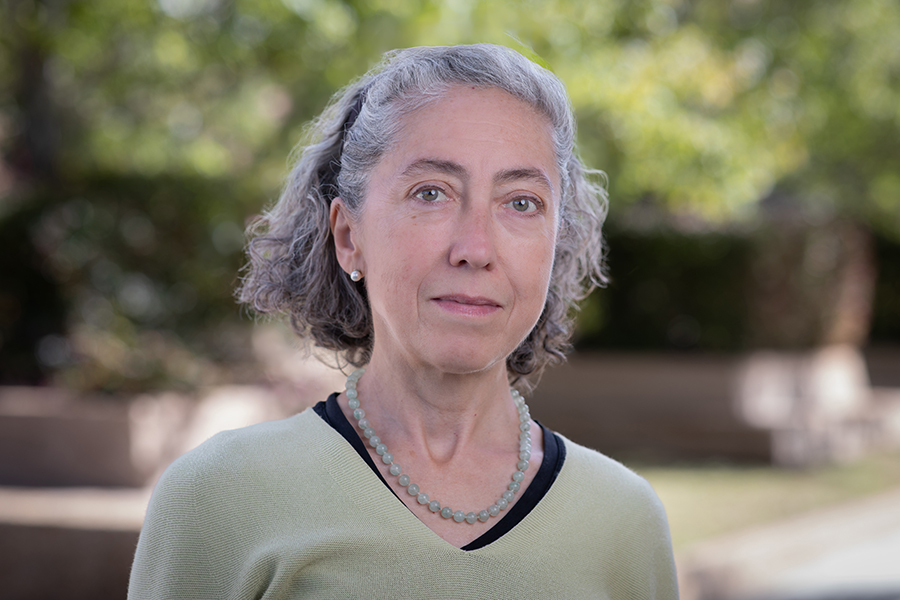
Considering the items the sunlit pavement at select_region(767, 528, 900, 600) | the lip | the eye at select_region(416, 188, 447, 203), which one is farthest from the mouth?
the sunlit pavement at select_region(767, 528, 900, 600)

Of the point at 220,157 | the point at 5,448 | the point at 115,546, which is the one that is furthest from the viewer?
the point at 220,157

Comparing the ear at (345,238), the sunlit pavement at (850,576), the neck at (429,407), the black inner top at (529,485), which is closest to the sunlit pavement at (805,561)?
the sunlit pavement at (850,576)

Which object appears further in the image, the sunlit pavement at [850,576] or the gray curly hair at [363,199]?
the sunlit pavement at [850,576]

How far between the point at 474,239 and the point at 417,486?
1.62 ft

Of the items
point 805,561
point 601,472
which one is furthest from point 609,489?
point 805,561

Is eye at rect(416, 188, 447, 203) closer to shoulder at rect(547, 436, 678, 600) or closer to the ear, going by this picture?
the ear

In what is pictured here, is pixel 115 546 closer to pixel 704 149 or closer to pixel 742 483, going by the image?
pixel 704 149

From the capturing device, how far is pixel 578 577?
1.76 meters

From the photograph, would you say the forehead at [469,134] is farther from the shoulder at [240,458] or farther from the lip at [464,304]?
the shoulder at [240,458]

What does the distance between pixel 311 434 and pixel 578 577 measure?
0.58m

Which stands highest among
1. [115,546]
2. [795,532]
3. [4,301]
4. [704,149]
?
[704,149]

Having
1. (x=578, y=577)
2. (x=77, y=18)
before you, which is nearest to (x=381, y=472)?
(x=578, y=577)

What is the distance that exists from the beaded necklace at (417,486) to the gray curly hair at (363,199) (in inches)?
8.9

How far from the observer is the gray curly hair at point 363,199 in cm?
176
